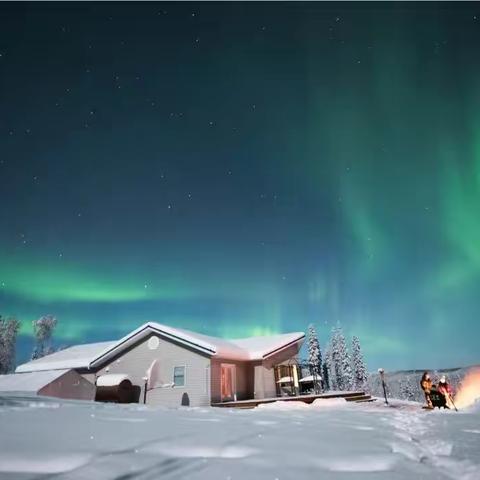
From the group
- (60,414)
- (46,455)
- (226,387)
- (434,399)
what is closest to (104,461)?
(46,455)

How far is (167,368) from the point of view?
2062cm

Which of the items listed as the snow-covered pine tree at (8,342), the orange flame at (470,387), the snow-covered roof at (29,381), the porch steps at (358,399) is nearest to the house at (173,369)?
the snow-covered roof at (29,381)

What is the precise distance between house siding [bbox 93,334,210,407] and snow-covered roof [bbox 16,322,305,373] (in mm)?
441

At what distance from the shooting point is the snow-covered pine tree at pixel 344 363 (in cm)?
5282

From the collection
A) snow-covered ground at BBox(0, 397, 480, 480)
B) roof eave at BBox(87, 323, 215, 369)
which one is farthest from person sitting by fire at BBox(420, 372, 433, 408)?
roof eave at BBox(87, 323, 215, 369)

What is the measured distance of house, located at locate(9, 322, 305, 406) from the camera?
1970 centimetres

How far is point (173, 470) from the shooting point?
2445 mm

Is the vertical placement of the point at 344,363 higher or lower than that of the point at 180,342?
lower

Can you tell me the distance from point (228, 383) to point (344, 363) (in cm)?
3969

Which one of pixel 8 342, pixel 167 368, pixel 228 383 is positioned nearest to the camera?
pixel 167 368

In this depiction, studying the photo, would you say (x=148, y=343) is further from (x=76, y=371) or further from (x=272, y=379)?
(x=272, y=379)

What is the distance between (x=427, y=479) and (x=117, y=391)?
2056cm

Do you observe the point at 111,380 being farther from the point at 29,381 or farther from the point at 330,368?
the point at 330,368

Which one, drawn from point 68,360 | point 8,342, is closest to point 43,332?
point 8,342
